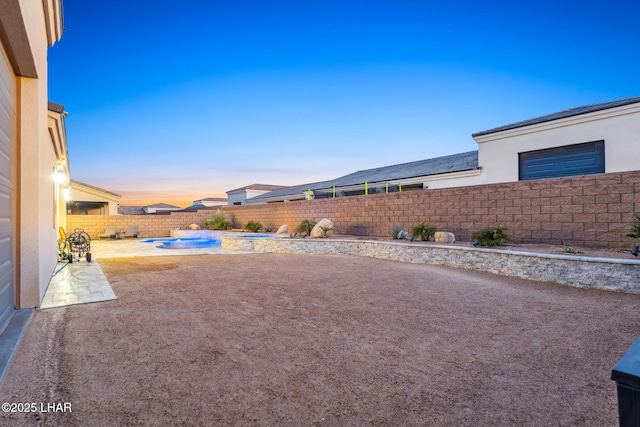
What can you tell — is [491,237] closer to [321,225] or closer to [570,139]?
[570,139]

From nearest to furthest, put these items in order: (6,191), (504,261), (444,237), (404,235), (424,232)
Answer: (6,191)
(504,261)
(444,237)
(424,232)
(404,235)

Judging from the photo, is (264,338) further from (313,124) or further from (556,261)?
(313,124)

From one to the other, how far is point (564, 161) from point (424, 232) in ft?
20.1

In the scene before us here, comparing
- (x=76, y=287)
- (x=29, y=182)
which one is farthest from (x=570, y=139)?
(x=76, y=287)

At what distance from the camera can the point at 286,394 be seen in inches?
90.7

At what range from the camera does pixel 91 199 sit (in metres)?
22.6

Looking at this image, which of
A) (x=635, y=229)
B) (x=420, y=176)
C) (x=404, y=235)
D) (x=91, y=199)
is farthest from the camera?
(x=91, y=199)

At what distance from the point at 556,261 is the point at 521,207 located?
9.00 ft

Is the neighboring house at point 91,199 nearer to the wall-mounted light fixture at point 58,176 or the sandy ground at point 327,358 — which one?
the wall-mounted light fixture at point 58,176

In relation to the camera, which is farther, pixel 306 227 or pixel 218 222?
pixel 218 222

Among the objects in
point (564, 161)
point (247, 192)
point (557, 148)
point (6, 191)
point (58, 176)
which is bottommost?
point (6, 191)

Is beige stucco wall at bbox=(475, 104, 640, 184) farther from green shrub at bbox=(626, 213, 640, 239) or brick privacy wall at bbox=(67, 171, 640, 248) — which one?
green shrub at bbox=(626, 213, 640, 239)

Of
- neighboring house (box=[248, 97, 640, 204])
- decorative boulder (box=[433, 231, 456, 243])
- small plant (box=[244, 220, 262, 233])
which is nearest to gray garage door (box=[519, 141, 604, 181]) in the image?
neighboring house (box=[248, 97, 640, 204])

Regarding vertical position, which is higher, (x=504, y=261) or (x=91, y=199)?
(x=91, y=199)
